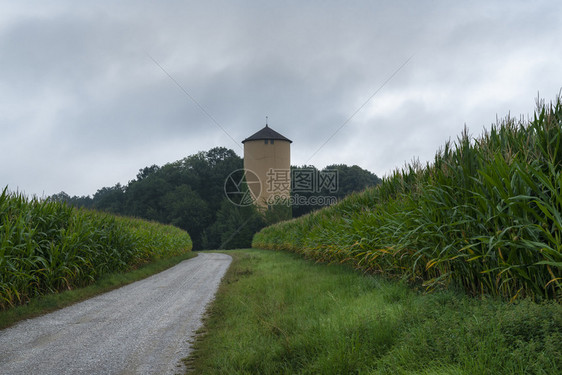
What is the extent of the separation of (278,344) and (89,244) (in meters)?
8.31

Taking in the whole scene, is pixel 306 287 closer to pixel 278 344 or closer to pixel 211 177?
pixel 278 344

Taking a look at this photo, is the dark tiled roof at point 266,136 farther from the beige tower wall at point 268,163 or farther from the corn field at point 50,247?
the corn field at point 50,247

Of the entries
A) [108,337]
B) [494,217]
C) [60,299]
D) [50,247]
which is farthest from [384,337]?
[50,247]

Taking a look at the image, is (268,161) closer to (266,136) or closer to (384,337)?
(266,136)

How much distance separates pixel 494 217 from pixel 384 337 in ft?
6.05

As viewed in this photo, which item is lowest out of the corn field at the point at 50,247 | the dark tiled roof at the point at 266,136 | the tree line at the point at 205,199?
the corn field at the point at 50,247

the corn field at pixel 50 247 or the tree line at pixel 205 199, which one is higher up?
the tree line at pixel 205 199

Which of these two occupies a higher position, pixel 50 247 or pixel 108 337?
pixel 50 247

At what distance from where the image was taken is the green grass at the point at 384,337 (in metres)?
2.59

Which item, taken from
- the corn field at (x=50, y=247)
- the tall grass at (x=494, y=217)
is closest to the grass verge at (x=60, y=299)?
the corn field at (x=50, y=247)

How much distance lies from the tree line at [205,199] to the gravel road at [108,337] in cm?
4320

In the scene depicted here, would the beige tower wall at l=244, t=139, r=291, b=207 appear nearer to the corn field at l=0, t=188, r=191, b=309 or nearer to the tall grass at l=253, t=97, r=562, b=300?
the corn field at l=0, t=188, r=191, b=309

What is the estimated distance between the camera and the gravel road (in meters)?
4.03

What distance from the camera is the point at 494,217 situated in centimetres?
399
